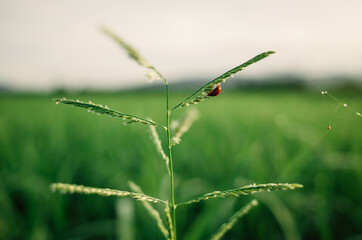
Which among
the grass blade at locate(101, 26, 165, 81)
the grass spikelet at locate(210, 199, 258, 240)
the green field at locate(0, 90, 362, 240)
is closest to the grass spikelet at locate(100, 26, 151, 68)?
the grass blade at locate(101, 26, 165, 81)

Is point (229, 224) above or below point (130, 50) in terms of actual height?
below

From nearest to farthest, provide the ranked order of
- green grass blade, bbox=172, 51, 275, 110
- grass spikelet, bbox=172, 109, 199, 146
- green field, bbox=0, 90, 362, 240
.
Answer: green grass blade, bbox=172, 51, 275, 110, grass spikelet, bbox=172, 109, 199, 146, green field, bbox=0, 90, 362, 240

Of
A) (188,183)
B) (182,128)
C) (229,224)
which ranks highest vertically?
(182,128)

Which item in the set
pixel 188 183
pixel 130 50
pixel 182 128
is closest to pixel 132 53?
pixel 130 50

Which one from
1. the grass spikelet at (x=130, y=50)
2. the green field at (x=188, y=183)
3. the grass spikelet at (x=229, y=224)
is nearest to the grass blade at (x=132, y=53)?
the grass spikelet at (x=130, y=50)

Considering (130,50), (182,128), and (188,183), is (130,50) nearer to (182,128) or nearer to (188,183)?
(182,128)

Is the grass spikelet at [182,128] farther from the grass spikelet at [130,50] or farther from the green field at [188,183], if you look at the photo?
the green field at [188,183]

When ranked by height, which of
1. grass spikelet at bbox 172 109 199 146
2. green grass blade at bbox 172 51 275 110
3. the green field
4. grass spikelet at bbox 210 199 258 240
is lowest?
the green field

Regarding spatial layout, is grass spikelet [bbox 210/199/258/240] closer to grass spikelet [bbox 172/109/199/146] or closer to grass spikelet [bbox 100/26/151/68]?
grass spikelet [bbox 172/109/199/146]

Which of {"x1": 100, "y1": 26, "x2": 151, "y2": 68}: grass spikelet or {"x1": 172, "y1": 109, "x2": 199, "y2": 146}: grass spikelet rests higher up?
{"x1": 100, "y1": 26, "x2": 151, "y2": 68}: grass spikelet

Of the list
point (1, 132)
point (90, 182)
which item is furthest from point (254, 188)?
point (1, 132)

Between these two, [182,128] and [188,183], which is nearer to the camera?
[182,128]

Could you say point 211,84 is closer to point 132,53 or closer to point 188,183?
point 132,53
